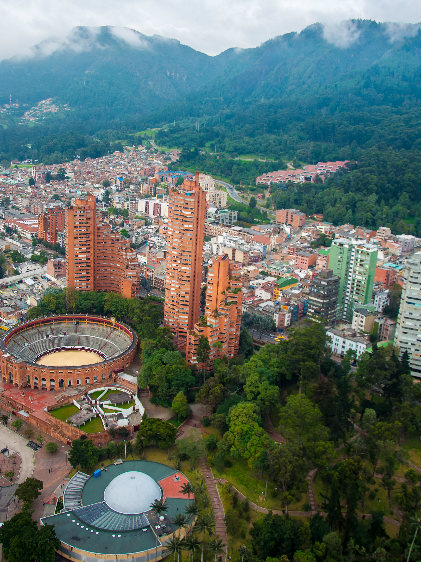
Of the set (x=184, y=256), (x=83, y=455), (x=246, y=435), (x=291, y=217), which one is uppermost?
(x=184, y=256)

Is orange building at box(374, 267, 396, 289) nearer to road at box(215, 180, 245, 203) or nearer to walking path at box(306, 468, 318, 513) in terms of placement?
walking path at box(306, 468, 318, 513)

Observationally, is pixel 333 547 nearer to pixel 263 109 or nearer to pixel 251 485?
pixel 251 485

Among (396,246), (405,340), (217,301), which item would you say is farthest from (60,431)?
(396,246)

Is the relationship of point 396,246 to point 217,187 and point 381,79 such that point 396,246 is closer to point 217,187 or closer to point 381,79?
point 217,187

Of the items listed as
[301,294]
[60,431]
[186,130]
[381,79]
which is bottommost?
[60,431]

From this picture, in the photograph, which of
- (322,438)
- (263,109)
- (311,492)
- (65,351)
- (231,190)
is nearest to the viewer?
(311,492)

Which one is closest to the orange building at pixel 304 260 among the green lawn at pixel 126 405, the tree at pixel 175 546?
the green lawn at pixel 126 405

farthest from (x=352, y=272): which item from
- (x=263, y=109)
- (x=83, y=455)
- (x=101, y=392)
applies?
(x=263, y=109)

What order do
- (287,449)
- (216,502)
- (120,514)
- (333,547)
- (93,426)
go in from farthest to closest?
(93,426)
(216,502)
(287,449)
(120,514)
(333,547)
